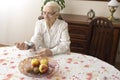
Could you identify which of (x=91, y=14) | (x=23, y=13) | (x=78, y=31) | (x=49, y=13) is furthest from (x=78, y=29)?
(x=23, y=13)

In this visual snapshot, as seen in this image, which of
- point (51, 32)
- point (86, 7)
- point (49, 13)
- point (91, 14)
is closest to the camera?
point (49, 13)

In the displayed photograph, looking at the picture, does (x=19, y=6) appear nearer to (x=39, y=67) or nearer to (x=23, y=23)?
(x=23, y=23)

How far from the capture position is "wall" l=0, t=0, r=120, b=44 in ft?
10.2

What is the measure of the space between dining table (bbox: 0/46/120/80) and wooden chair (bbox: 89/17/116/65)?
49cm

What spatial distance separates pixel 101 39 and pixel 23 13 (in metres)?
1.77

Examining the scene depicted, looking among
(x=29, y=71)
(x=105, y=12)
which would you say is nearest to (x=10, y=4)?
(x=105, y=12)

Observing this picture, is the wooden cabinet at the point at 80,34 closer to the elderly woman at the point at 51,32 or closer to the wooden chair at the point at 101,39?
the wooden chair at the point at 101,39

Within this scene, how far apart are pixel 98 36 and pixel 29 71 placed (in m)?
1.11

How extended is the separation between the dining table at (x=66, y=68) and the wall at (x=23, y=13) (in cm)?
160

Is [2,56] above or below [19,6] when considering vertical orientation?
below

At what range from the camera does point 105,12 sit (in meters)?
3.07

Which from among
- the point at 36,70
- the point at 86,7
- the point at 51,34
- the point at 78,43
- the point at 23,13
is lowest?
the point at 78,43

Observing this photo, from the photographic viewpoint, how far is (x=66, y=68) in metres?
1.46

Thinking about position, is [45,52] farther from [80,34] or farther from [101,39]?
[80,34]
